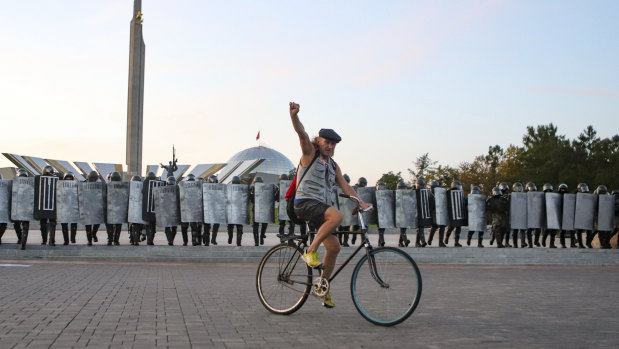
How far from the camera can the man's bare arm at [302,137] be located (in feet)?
19.8

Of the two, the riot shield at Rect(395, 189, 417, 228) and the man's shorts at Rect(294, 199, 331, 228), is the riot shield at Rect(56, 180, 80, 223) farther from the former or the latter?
the man's shorts at Rect(294, 199, 331, 228)

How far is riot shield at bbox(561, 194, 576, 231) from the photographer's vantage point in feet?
58.3

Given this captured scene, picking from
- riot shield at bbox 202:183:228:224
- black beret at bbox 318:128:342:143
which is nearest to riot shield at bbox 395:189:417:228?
riot shield at bbox 202:183:228:224

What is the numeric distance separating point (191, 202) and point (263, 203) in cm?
177

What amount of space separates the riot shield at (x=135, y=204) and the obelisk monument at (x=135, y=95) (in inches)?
1243

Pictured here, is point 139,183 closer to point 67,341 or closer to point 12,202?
point 12,202

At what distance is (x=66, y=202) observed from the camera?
16.3 metres

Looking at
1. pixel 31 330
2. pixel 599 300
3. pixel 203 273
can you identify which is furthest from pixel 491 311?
pixel 203 273

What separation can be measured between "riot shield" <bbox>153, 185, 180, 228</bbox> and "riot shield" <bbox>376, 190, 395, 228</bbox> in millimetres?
4997

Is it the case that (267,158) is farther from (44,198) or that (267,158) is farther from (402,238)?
(44,198)

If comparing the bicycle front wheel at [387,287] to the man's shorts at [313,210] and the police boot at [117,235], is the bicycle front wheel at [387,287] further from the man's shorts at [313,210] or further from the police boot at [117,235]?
the police boot at [117,235]

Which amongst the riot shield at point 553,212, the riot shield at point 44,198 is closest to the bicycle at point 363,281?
the riot shield at point 44,198

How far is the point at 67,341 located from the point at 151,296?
3.08m

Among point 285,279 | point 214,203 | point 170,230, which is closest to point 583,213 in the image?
point 214,203
